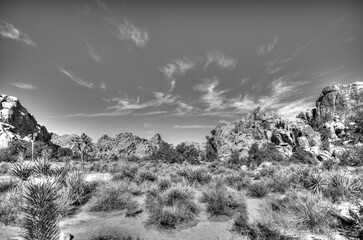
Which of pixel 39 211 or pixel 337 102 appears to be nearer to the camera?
pixel 39 211

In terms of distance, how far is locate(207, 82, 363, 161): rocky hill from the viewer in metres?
54.7

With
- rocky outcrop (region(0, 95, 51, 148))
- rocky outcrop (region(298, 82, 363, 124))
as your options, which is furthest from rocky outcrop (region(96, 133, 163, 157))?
rocky outcrop (region(298, 82, 363, 124))

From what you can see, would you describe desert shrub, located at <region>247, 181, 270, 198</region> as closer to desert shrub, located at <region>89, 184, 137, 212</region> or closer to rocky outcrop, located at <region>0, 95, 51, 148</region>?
desert shrub, located at <region>89, 184, 137, 212</region>

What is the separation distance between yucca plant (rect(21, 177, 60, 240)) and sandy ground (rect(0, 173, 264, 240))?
330 cm

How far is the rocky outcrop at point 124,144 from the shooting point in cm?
9316

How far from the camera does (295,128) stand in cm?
6103

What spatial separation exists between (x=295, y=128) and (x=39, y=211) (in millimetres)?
73283

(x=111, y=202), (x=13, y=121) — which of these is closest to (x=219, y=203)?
(x=111, y=202)

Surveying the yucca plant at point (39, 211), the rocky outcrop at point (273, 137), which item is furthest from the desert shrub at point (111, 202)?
the rocky outcrop at point (273, 137)

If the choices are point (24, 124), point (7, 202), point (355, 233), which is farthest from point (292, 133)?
point (24, 124)

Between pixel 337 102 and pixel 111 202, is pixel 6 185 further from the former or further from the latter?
pixel 337 102

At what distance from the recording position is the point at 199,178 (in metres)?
12.6

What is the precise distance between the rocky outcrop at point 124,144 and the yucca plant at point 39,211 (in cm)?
8957

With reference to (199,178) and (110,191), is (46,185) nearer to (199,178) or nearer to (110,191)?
(110,191)
